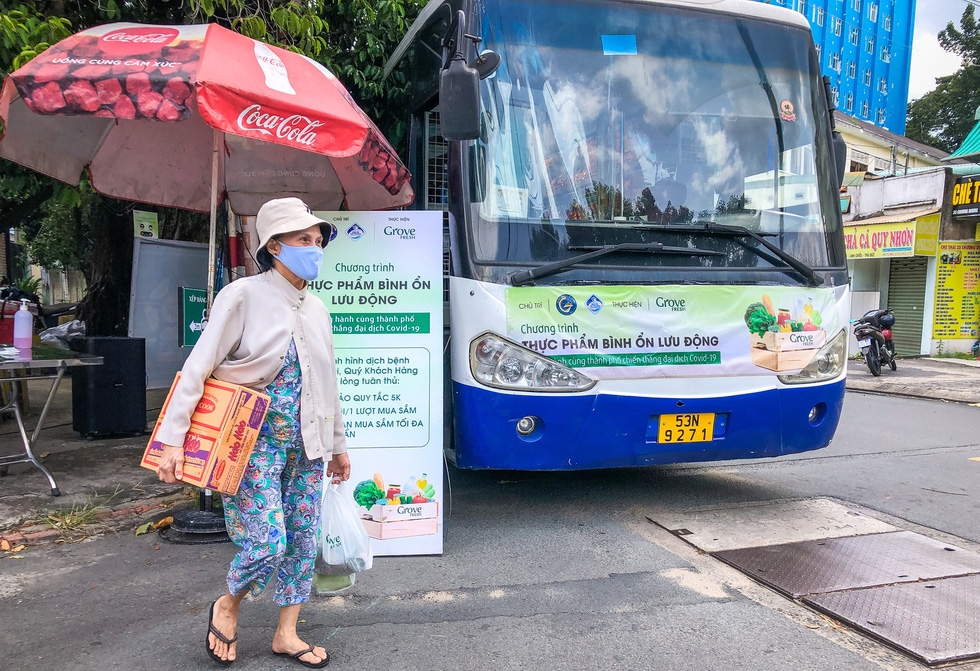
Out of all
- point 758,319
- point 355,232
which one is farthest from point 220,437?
point 758,319

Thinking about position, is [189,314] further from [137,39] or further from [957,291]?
[957,291]

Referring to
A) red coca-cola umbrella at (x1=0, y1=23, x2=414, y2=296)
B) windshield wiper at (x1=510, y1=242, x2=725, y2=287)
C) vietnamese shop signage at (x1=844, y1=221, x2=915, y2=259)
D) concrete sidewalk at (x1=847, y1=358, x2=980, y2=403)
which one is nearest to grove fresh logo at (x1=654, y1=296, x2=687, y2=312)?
windshield wiper at (x1=510, y1=242, x2=725, y2=287)

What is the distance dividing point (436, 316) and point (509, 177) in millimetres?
934

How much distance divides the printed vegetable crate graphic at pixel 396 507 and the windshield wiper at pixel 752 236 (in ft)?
6.88

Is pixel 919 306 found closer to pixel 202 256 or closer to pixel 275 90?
pixel 202 256

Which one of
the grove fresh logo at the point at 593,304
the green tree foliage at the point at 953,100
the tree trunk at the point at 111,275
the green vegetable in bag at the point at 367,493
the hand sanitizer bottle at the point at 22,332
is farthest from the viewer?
the green tree foliage at the point at 953,100

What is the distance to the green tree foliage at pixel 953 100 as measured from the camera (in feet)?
113

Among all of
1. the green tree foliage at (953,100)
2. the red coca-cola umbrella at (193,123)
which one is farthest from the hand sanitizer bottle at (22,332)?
the green tree foliage at (953,100)

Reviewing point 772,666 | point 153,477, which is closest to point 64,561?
point 153,477

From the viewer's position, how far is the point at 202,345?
2.75m

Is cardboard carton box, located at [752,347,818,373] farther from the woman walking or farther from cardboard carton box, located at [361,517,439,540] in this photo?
the woman walking

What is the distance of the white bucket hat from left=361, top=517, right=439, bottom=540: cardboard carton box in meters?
1.96

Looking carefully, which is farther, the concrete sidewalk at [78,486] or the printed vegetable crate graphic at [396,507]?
the concrete sidewalk at [78,486]

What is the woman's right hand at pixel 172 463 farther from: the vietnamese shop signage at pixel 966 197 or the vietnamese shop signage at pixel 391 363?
the vietnamese shop signage at pixel 966 197
